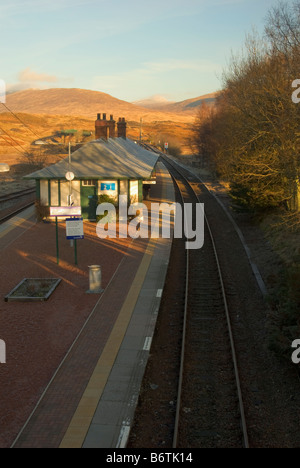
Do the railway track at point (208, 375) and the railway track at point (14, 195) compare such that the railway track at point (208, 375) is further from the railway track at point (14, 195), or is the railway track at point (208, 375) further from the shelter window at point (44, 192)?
the railway track at point (14, 195)

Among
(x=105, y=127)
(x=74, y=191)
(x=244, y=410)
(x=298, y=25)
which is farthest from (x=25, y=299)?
(x=105, y=127)

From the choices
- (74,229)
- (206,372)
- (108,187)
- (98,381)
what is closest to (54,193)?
(108,187)

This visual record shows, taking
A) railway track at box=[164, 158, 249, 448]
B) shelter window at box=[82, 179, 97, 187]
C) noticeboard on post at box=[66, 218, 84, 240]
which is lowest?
railway track at box=[164, 158, 249, 448]

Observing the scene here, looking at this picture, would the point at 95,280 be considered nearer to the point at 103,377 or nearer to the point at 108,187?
the point at 103,377

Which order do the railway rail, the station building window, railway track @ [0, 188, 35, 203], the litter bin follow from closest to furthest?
the railway rail, the litter bin, the station building window, railway track @ [0, 188, 35, 203]

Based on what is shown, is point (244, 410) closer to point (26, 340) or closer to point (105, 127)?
point (26, 340)

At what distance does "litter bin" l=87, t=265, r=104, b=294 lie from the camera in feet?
48.8

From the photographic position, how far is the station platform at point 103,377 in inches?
306

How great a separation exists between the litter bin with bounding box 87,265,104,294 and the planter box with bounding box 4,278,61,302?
4.06ft

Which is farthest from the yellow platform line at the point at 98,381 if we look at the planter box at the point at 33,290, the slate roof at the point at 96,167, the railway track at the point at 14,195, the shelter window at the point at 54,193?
the railway track at the point at 14,195

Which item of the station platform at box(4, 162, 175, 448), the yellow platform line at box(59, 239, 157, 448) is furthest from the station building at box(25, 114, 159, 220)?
the yellow platform line at box(59, 239, 157, 448)

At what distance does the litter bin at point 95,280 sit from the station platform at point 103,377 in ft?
0.97

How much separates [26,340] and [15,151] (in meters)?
73.7

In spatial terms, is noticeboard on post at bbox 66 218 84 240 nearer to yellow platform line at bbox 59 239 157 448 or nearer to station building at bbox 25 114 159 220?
yellow platform line at bbox 59 239 157 448
